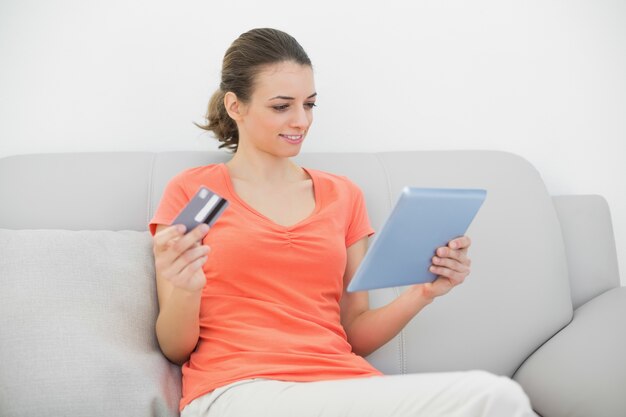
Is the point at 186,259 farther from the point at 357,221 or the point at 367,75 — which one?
the point at 367,75

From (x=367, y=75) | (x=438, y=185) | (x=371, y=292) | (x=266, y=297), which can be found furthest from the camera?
(x=367, y=75)

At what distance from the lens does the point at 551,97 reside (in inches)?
86.5

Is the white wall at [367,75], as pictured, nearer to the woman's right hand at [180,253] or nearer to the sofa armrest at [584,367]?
the sofa armrest at [584,367]

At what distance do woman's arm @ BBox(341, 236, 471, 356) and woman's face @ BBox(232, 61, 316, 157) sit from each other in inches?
11.8

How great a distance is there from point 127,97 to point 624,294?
4.62 ft

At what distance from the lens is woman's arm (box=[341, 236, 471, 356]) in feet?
4.43

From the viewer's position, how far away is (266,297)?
4.79 ft

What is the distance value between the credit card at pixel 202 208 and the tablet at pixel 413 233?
0.27 meters

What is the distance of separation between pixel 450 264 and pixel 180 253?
520mm

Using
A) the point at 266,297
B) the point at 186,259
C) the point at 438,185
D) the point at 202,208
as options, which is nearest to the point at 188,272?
the point at 186,259

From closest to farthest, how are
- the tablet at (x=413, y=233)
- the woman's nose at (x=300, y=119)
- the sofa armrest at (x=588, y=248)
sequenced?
the tablet at (x=413, y=233), the woman's nose at (x=300, y=119), the sofa armrest at (x=588, y=248)

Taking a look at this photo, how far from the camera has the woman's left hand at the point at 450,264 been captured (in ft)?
4.36

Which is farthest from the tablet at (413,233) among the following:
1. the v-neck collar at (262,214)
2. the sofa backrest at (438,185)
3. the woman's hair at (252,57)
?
the woman's hair at (252,57)

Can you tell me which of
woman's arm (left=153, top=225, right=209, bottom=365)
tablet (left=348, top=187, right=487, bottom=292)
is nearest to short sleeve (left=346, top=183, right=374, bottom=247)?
tablet (left=348, top=187, right=487, bottom=292)
